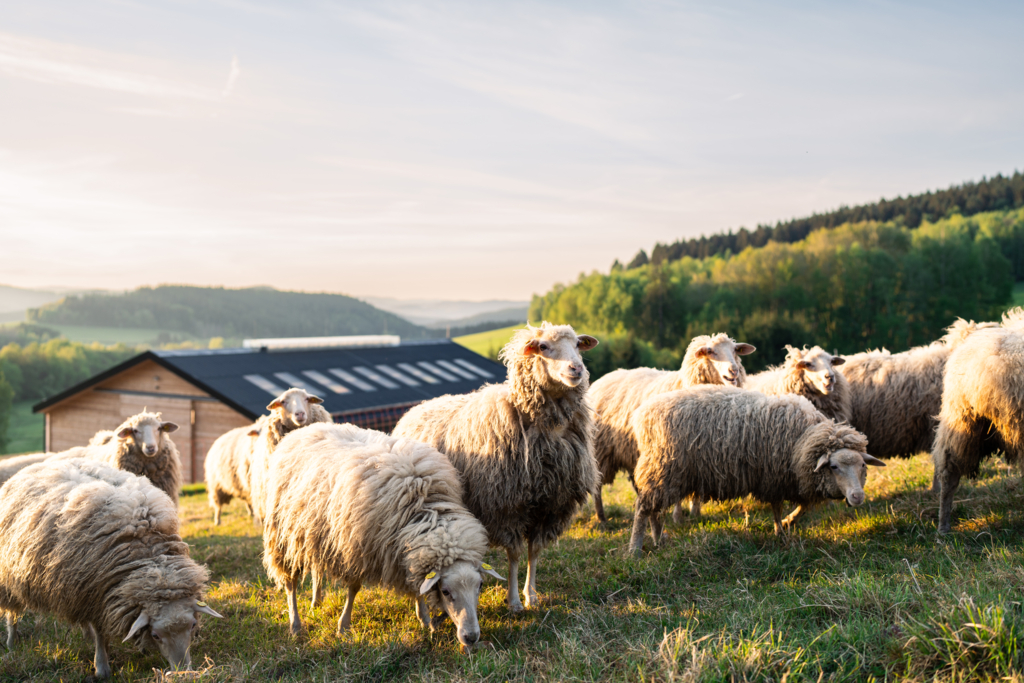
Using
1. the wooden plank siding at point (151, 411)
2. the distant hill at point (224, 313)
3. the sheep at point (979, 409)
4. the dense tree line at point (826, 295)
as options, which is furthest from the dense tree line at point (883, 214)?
the sheep at point (979, 409)

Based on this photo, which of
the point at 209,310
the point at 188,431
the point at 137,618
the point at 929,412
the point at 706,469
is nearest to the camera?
the point at 137,618

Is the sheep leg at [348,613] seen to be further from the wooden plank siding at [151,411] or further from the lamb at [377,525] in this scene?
the wooden plank siding at [151,411]

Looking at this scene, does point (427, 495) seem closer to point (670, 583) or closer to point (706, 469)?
point (670, 583)

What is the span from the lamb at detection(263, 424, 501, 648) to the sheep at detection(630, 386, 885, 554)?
2.32m

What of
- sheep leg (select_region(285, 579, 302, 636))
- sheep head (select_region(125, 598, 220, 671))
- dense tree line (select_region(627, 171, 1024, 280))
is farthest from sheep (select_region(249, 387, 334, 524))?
dense tree line (select_region(627, 171, 1024, 280))

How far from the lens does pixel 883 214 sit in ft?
323

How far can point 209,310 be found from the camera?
409 ft

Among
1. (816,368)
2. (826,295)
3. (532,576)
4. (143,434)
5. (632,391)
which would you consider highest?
(826,295)

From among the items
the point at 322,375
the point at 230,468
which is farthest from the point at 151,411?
the point at 230,468

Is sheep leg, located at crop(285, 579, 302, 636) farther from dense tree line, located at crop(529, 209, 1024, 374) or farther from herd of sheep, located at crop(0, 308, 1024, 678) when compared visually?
dense tree line, located at crop(529, 209, 1024, 374)

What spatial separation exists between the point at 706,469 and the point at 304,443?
167 inches

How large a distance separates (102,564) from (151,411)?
2477 centimetres

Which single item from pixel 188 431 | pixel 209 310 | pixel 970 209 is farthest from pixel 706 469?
pixel 209 310

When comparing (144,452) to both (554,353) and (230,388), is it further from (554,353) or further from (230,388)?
(230,388)
